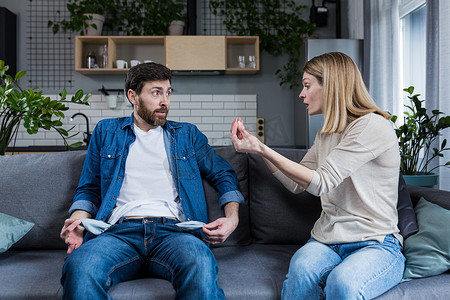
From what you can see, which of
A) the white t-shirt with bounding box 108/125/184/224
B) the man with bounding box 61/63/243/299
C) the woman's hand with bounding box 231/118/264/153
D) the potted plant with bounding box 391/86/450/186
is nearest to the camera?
the man with bounding box 61/63/243/299

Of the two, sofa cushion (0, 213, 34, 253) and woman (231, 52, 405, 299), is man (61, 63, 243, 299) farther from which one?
woman (231, 52, 405, 299)

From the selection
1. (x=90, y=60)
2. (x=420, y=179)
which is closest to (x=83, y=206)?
(x=420, y=179)

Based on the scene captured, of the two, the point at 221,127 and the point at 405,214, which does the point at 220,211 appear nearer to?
the point at 405,214

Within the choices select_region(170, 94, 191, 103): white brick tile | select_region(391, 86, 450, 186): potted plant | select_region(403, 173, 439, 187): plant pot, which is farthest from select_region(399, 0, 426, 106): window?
select_region(170, 94, 191, 103): white brick tile

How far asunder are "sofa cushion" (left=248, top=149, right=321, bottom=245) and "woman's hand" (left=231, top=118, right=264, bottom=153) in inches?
18.0

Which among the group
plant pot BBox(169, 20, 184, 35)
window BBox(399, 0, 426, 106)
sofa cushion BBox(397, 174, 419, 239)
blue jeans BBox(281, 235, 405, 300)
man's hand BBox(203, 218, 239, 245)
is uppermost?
plant pot BBox(169, 20, 184, 35)

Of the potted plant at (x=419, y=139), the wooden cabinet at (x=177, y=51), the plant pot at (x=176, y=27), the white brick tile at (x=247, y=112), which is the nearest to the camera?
the potted plant at (x=419, y=139)

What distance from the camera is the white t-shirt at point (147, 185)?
176cm

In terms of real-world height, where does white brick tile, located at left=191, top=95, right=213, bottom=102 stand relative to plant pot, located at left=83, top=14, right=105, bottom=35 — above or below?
below

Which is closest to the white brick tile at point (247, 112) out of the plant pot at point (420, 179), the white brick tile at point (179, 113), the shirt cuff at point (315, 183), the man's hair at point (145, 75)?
the white brick tile at point (179, 113)

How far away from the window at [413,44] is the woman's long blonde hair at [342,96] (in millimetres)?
2048

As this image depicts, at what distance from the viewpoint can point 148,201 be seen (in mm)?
1785

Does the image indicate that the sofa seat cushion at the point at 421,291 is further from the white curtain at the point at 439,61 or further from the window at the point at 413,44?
the window at the point at 413,44

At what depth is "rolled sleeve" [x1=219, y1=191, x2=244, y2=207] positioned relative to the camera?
5.97 feet
